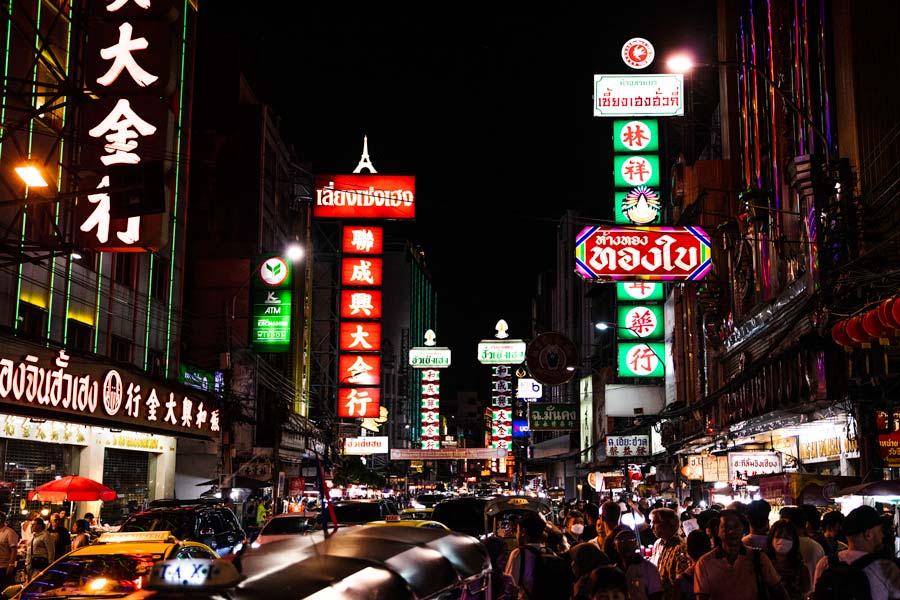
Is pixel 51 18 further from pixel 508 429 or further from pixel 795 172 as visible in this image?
pixel 508 429

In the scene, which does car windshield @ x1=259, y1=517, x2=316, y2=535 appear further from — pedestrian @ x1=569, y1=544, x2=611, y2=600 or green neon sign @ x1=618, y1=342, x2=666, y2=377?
green neon sign @ x1=618, y1=342, x2=666, y2=377

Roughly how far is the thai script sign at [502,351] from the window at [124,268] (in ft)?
203

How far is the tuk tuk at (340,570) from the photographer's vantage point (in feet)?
14.9

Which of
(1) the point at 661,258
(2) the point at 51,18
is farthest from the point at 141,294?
(1) the point at 661,258

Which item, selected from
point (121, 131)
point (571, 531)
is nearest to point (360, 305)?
point (121, 131)

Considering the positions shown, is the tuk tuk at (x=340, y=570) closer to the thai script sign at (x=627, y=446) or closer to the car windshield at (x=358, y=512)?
the car windshield at (x=358, y=512)

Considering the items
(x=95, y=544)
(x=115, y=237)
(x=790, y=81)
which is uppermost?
(x=790, y=81)

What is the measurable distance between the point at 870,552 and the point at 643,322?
3310 centimetres

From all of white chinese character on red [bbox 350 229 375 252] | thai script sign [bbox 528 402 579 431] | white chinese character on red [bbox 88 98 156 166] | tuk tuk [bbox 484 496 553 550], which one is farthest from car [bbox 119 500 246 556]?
thai script sign [bbox 528 402 579 431]

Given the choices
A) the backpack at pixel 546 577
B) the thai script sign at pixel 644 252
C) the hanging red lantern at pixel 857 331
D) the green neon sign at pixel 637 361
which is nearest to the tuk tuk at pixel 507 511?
the hanging red lantern at pixel 857 331

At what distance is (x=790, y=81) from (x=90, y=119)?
1536 cm

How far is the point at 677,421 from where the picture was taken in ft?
132

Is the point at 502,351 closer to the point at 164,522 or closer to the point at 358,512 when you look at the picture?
the point at 358,512

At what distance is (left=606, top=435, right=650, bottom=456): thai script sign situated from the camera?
4141 centimetres
